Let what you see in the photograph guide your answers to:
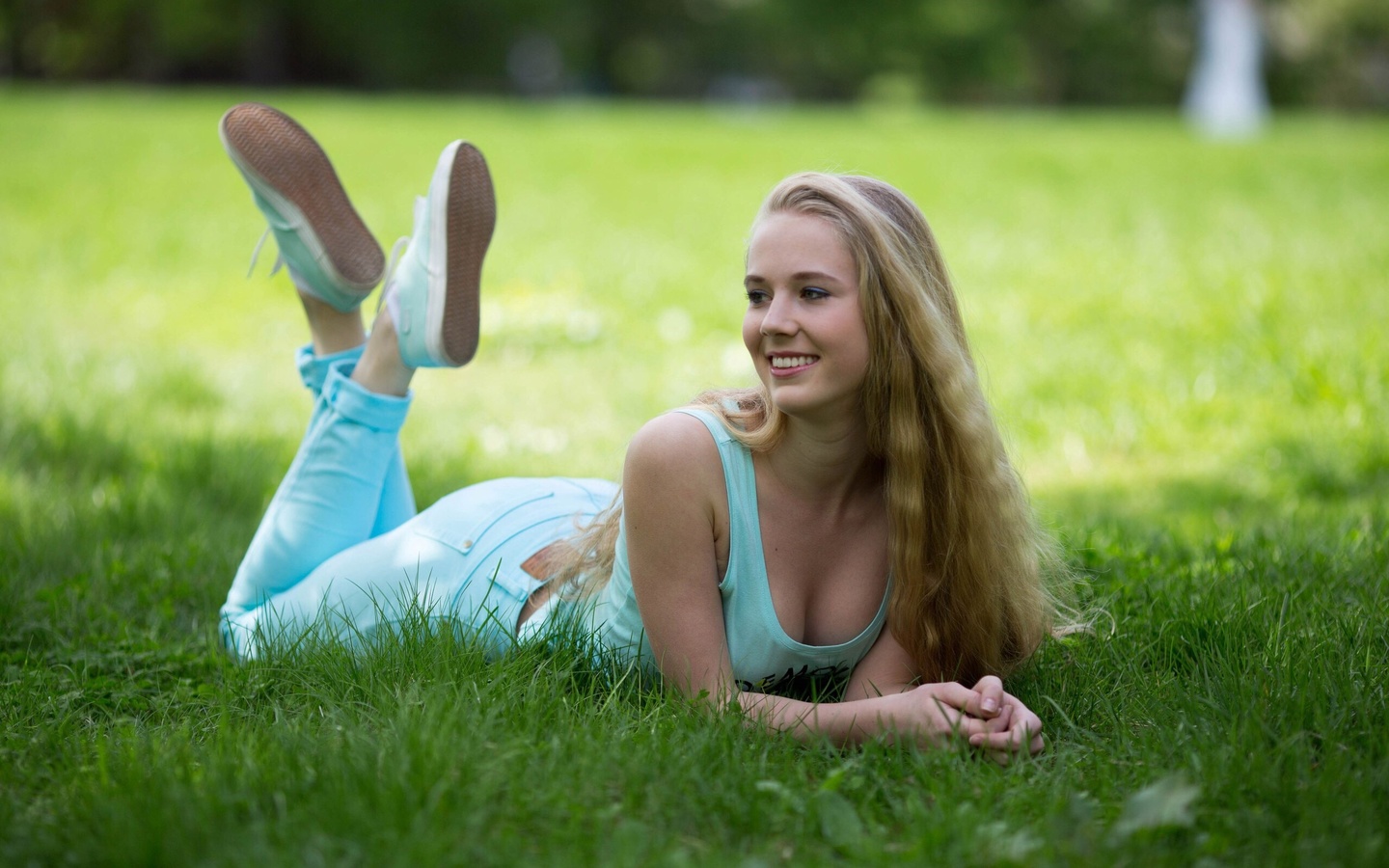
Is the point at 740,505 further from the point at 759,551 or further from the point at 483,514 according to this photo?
the point at 483,514

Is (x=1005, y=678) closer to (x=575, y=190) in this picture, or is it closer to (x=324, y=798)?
(x=324, y=798)

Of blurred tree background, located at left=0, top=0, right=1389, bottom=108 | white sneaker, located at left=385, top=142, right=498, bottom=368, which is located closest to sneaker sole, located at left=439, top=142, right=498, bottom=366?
white sneaker, located at left=385, top=142, right=498, bottom=368

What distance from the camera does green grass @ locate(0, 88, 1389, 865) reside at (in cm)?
217

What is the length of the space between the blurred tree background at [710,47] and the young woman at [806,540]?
37.9 meters

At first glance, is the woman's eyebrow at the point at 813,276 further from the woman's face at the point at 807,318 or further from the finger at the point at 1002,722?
the finger at the point at 1002,722

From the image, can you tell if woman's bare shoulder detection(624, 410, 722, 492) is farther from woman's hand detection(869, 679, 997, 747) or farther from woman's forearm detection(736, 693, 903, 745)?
woman's hand detection(869, 679, 997, 747)

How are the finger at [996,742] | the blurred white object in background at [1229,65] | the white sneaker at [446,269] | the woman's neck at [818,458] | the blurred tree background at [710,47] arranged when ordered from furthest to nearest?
the blurred tree background at [710,47] < the blurred white object in background at [1229,65] < the white sneaker at [446,269] < the woman's neck at [818,458] < the finger at [996,742]

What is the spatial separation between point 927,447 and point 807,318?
42 centimetres

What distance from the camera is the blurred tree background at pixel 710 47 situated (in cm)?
3875

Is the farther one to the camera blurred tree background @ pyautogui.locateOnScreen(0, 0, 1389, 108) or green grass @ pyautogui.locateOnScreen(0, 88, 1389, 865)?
blurred tree background @ pyautogui.locateOnScreen(0, 0, 1389, 108)

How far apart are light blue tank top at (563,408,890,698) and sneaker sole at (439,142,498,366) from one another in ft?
2.93

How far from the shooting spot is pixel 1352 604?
3258mm

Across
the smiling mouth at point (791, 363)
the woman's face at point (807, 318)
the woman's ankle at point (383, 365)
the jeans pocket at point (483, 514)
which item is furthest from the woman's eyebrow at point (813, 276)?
the woman's ankle at point (383, 365)

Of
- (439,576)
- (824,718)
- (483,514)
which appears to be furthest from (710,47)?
(824,718)
